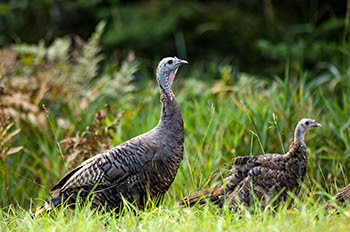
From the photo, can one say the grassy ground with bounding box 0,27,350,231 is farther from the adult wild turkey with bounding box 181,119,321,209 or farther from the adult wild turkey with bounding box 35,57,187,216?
the adult wild turkey with bounding box 35,57,187,216

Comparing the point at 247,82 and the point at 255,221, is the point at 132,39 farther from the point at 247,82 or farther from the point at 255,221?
the point at 255,221

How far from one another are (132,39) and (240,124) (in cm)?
423

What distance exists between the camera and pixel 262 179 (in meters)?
3.66

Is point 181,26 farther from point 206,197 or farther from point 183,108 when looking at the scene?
point 206,197

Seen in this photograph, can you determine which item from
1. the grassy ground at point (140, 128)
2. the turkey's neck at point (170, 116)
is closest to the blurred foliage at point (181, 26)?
the grassy ground at point (140, 128)

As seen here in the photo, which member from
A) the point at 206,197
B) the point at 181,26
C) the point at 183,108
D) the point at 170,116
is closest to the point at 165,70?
the point at 170,116

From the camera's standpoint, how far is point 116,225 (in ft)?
10.5

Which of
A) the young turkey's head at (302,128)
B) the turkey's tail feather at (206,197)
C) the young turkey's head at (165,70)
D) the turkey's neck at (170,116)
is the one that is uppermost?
the young turkey's head at (165,70)

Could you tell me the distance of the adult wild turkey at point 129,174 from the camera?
3.67 meters

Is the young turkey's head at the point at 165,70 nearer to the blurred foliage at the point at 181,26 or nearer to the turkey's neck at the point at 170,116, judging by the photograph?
the turkey's neck at the point at 170,116

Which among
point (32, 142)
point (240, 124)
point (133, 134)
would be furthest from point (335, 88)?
point (32, 142)

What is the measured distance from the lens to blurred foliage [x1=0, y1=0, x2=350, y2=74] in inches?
336

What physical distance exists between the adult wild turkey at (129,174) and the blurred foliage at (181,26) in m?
4.72

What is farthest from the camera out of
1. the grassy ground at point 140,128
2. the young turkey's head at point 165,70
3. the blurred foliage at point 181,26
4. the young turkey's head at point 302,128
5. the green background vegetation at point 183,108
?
the blurred foliage at point 181,26
